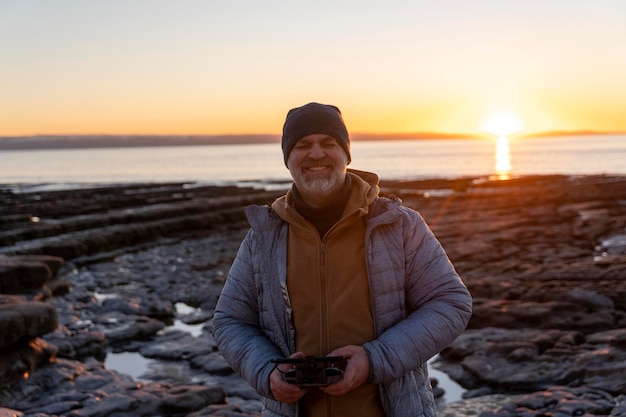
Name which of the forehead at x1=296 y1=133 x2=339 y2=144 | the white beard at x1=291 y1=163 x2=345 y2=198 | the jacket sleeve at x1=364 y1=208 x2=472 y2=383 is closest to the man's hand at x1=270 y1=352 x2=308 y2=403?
the jacket sleeve at x1=364 y1=208 x2=472 y2=383

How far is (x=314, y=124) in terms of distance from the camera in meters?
3.35

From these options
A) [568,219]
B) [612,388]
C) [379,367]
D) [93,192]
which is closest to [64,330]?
[612,388]

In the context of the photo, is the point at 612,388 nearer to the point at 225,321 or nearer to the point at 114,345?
the point at 225,321

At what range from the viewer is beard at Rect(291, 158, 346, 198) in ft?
10.9

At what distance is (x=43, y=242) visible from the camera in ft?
76.5

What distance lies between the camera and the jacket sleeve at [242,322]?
3268mm

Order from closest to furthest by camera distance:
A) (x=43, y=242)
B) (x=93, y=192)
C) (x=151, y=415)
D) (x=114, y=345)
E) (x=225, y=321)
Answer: (x=225, y=321) < (x=151, y=415) < (x=114, y=345) < (x=43, y=242) < (x=93, y=192)

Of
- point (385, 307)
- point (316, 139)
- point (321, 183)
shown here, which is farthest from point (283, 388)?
point (316, 139)

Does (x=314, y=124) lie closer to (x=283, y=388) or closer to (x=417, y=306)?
(x=417, y=306)

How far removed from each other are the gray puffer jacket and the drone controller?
219mm

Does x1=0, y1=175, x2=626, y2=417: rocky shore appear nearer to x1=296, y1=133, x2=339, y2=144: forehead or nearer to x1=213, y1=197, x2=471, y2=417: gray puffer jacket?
x1=213, y1=197, x2=471, y2=417: gray puffer jacket

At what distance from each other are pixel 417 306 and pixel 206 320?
1082 centimetres

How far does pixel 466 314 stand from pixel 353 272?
64 centimetres

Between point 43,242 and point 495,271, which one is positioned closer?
point 495,271
